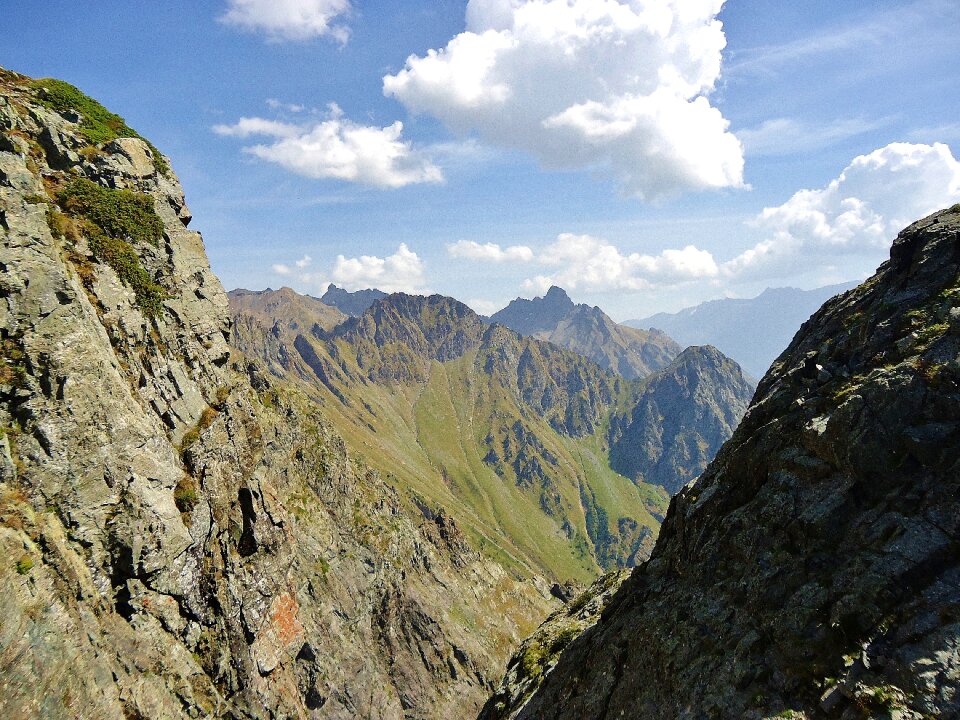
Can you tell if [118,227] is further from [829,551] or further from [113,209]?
[829,551]

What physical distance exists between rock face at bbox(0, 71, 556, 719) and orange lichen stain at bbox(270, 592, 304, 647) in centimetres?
34

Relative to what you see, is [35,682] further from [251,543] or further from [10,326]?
[251,543]

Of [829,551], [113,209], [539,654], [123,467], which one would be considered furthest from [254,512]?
[829,551]

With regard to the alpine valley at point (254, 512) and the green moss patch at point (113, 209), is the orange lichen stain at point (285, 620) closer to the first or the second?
the alpine valley at point (254, 512)

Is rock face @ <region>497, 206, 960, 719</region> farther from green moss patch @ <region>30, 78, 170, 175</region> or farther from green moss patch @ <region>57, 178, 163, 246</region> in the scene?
green moss patch @ <region>30, 78, 170, 175</region>

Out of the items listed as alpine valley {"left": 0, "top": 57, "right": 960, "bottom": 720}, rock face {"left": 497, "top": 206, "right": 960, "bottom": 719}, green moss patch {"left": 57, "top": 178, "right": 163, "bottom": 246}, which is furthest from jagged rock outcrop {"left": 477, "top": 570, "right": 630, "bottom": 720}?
green moss patch {"left": 57, "top": 178, "right": 163, "bottom": 246}

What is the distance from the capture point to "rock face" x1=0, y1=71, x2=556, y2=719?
23.6 metres

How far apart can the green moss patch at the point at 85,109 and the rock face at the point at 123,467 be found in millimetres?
198

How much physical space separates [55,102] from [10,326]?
30.4m

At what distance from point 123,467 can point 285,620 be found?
25.2 meters

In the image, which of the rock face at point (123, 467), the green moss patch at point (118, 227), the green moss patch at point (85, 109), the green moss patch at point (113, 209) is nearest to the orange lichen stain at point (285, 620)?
the rock face at point (123, 467)

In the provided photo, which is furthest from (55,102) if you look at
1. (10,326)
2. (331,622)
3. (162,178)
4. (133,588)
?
(331,622)

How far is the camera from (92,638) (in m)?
24.0

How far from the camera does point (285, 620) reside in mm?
46188
